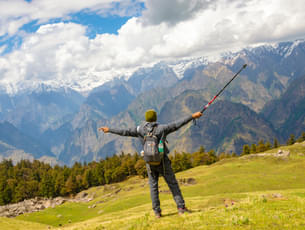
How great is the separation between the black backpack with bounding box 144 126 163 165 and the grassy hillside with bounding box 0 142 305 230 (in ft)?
9.63

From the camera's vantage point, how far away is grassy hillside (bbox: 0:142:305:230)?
1120 centimetres

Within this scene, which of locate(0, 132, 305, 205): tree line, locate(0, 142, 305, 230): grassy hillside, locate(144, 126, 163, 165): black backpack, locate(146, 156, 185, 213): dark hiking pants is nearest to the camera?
locate(0, 142, 305, 230): grassy hillside

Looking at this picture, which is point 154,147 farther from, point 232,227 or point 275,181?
point 275,181

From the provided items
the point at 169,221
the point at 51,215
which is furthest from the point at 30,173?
Answer: the point at 169,221

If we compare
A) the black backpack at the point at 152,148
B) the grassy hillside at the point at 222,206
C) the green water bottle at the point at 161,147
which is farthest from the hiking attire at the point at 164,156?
the grassy hillside at the point at 222,206

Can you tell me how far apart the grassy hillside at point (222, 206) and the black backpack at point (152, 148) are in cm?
293

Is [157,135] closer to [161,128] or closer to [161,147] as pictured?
[161,128]

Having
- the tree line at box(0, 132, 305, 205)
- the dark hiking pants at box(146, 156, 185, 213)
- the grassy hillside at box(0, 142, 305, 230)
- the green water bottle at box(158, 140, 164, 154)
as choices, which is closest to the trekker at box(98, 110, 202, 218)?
the dark hiking pants at box(146, 156, 185, 213)

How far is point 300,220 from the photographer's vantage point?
1041 centimetres

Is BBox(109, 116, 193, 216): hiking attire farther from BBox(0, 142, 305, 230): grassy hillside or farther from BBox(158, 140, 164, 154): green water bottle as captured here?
BBox(0, 142, 305, 230): grassy hillside

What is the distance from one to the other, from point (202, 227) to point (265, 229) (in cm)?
233

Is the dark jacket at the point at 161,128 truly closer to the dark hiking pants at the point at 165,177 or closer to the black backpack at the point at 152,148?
the black backpack at the point at 152,148

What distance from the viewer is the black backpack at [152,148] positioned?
41.2ft

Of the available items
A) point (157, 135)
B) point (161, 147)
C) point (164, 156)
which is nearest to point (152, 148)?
point (161, 147)
